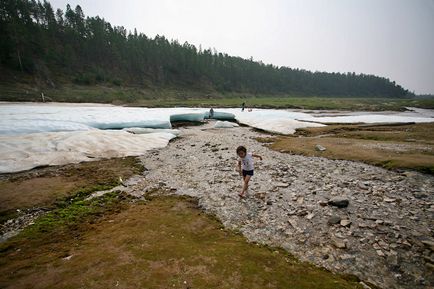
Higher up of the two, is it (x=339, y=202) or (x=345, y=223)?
(x=339, y=202)

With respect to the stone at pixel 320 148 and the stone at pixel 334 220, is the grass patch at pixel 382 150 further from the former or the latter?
the stone at pixel 334 220

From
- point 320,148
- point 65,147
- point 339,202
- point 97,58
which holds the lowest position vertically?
point 65,147

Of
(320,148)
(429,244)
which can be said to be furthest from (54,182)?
(320,148)

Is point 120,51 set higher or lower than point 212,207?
higher

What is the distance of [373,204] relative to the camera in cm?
1089

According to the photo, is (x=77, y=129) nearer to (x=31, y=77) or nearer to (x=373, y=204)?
(x=373, y=204)

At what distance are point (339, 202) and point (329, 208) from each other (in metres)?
0.57

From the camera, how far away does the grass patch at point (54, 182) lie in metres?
11.9

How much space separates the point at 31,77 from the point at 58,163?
75.7 meters

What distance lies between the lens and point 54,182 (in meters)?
14.6

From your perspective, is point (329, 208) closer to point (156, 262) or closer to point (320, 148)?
point (156, 262)

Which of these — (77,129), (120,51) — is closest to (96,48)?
(120,51)

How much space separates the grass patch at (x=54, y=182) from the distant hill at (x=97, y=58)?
7182 centimetres

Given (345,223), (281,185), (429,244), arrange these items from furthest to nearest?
(281,185), (345,223), (429,244)
